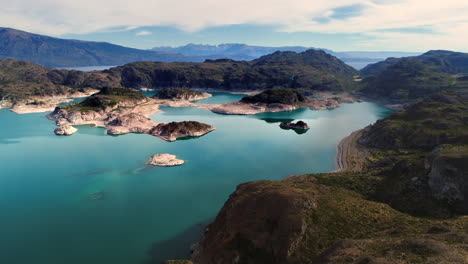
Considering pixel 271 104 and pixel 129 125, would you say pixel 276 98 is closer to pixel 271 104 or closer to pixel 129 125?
pixel 271 104

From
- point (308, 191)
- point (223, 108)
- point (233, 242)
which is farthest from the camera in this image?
point (223, 108)

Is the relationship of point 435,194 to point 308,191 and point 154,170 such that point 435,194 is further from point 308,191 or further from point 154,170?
point 154,170

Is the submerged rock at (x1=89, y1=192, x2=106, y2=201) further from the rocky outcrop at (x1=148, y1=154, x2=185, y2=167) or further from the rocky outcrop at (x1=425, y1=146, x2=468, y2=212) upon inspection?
the rocky outcrop at (x1=425, y1=146, x2=468, y2=212)

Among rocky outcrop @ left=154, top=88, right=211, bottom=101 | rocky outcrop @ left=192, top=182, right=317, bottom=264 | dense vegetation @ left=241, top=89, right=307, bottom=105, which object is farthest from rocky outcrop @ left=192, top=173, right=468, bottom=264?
rocky outcrop @ left=154, top=88, right=211, bottom=101

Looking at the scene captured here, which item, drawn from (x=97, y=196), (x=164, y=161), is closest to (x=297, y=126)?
(x=164, y=161)

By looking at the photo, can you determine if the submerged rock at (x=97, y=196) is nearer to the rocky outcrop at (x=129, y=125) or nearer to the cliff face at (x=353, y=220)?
the cliff face at (x=353, y=220)

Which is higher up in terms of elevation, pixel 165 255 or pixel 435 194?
pixel 435 194

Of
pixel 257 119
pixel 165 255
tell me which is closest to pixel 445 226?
pixel 165 255

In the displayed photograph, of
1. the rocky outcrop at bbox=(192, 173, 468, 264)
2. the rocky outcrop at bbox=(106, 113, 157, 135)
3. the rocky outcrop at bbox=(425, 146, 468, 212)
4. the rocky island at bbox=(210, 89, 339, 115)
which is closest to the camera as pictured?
the rocky outcrop at bbox=(192, 173, 468, 264)
